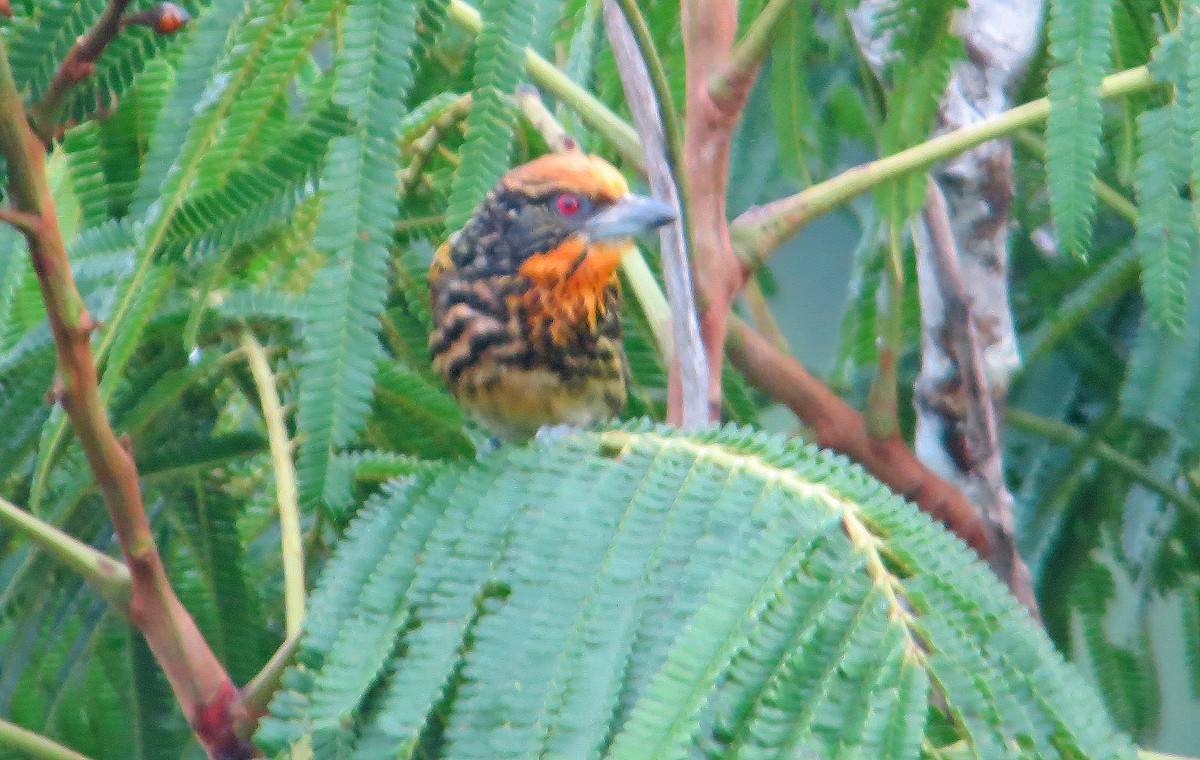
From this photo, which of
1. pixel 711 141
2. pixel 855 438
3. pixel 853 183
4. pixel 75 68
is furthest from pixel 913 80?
pixel 75 68

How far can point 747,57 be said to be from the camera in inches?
83.7

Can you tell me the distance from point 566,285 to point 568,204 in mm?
127

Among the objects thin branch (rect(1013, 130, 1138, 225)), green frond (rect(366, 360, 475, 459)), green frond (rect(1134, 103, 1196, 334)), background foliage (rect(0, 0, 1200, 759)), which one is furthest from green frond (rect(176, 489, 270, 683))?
thin branch (rect(1013, 130, 1138, 225))

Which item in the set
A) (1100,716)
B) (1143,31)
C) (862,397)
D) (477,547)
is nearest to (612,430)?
(477,547)

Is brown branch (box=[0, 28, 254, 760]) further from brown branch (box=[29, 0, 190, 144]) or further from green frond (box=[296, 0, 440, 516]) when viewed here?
green frond (box=[296, 0, 440, 516])

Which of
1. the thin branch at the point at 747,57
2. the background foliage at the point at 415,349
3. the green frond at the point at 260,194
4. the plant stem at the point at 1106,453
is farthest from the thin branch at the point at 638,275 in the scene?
the plant stem at the point at 1106,453

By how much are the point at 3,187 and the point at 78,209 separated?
0.73 metres

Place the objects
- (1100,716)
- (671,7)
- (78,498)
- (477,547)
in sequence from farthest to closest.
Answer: (671,7) → (78,498) → (477,547) → (1100,716)

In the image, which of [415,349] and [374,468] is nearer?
[374,468]

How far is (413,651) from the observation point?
4.72 feet

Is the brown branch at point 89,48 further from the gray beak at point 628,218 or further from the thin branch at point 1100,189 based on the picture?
the thin branch at point 1100,189

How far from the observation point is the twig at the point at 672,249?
1.96 m

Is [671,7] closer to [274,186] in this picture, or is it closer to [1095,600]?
[274,186]

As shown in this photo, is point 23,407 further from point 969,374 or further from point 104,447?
point 969,374
